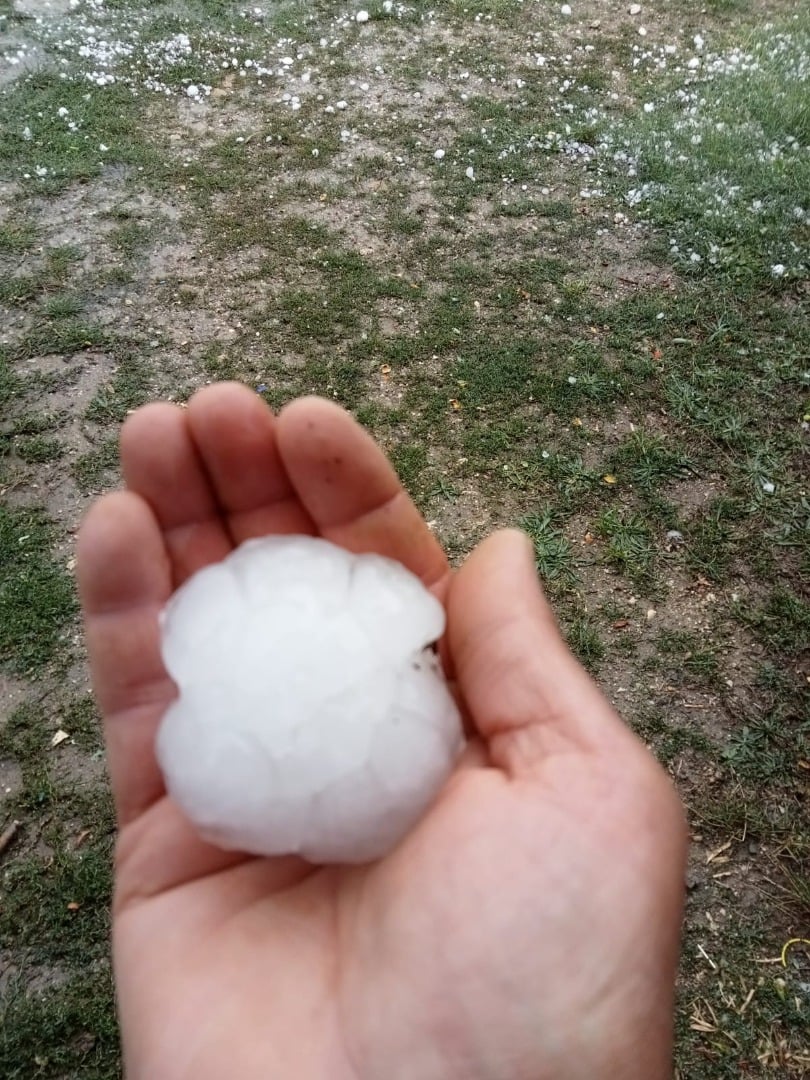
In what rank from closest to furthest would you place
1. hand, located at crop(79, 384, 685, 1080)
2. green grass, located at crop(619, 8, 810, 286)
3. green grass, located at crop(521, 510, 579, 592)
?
hand, located at crop(79, 384, 685, 1080) → green grass, located at crop(521, 510, 579, 592) → green grass, located at crop(619, 8, 810, 286)

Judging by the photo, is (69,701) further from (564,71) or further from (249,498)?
(564,71)

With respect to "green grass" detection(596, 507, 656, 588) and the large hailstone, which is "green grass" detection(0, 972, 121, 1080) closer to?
the large hailstone

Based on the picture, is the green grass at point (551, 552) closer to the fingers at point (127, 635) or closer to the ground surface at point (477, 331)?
the ground surface at point (477, 331)

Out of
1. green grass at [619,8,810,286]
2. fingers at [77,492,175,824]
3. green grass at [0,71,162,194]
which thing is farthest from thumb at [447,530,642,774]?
green grass at [0,71,162,194]

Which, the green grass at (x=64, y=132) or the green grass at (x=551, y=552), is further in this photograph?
the green grass at (x=64, y=132)

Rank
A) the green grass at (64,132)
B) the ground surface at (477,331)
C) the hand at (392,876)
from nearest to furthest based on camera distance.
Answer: the hand at (392,876) < the ground surface at (477,331) < the green grass at (64,132)

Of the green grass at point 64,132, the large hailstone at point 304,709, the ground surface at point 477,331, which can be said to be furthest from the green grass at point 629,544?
the green grass at point 64,132

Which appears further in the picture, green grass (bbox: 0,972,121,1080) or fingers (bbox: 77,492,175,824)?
green grass (bbox: 0,972,121,1080)
